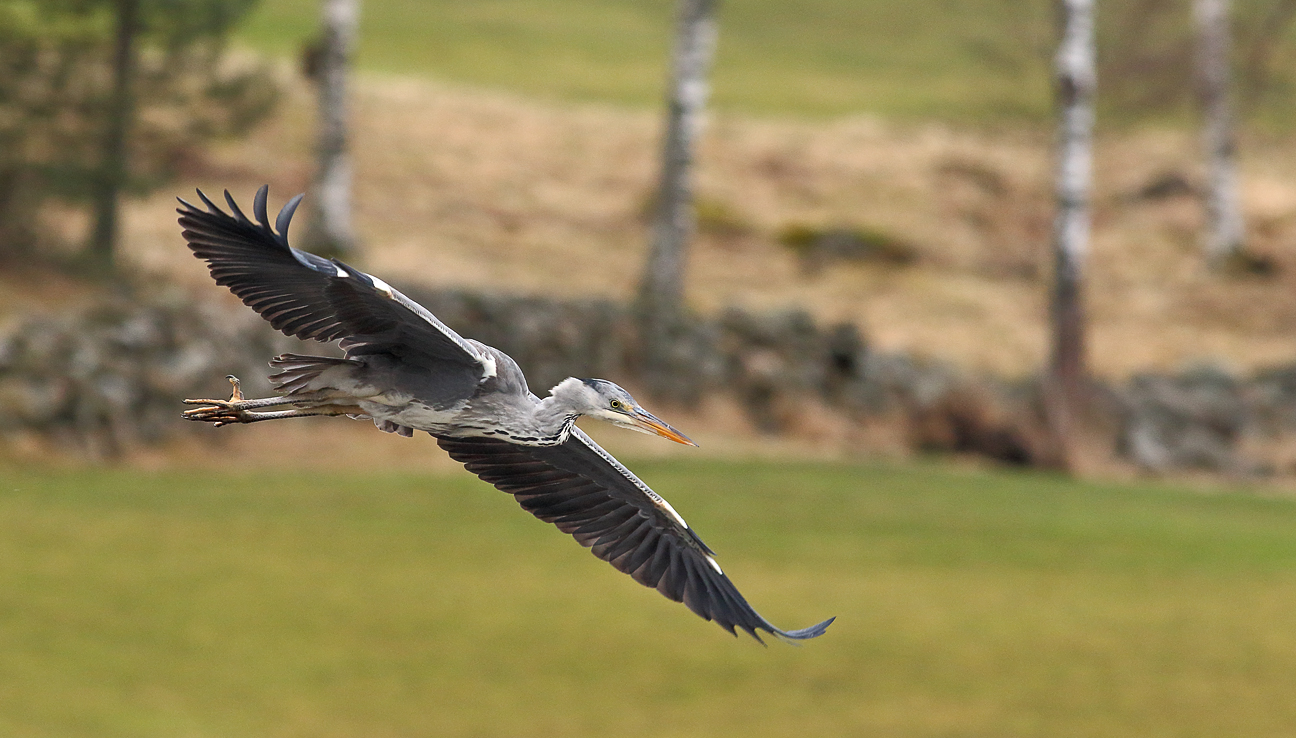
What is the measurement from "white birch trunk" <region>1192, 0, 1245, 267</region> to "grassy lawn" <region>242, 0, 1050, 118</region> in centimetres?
351

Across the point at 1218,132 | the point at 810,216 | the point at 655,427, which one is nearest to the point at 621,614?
the point at 655,427

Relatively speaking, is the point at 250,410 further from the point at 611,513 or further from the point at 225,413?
the point at 611,513

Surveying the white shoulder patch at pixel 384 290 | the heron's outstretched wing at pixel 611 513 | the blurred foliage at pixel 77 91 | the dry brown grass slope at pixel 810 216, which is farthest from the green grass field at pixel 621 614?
the white shoulder patch at pixel 384 290

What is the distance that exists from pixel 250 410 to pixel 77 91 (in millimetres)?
18972

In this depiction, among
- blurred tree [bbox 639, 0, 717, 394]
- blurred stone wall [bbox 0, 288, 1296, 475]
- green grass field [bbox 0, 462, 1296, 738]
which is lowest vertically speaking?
green grass field [bbox 0, 462, 1296, 738]

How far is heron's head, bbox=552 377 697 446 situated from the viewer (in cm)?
155

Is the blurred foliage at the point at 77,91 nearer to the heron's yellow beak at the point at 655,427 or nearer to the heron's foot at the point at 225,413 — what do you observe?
the heron's foot at the point at 225,413

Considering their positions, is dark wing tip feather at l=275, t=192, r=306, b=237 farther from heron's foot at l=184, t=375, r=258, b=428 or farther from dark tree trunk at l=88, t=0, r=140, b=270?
dark tree trunk at l=88, t=0, r=140, b=270

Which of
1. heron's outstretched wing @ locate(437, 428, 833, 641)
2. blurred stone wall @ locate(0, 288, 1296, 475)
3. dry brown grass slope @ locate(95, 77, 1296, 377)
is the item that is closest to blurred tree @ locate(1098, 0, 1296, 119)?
dry brown grass slope @ locate(95, 77, 1296, 377)

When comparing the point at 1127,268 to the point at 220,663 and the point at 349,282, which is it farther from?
the point at 349,282

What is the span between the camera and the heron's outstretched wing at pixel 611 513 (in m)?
1.98

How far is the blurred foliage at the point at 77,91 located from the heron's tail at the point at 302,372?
17.2m

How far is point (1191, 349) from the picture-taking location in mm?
26891

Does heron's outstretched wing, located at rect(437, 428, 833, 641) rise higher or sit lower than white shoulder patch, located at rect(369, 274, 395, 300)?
lower
